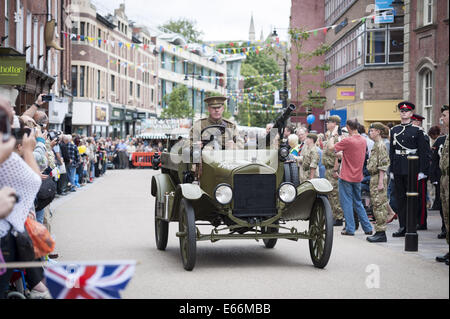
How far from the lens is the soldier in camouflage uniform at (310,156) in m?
14.6

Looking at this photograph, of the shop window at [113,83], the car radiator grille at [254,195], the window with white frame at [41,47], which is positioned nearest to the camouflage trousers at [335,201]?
the car radiator grille at [254,195]

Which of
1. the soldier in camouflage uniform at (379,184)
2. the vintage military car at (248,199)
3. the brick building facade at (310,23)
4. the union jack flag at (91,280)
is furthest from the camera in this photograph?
the brick building facade at (310,23)

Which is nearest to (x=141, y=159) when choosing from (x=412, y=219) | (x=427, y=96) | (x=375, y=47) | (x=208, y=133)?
(x=375, y=47)

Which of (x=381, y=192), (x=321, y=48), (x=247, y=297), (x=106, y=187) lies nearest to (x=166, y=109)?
(x=321, y=48)

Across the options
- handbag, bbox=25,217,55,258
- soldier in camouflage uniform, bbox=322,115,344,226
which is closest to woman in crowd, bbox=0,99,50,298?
handbag, bbox=25,217,55,258

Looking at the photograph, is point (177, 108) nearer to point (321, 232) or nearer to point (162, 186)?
point (162, 186)

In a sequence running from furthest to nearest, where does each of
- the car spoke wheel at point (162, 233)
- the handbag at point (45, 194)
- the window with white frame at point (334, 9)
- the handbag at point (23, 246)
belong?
the window with white frame at point (334, 9)
the car spoke wheel at point (162, 233)
the handbag at point (45, 194)
the handbag at point (23, 246)

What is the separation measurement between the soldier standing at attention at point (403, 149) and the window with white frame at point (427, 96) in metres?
12.1

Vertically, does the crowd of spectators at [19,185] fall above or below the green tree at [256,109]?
below

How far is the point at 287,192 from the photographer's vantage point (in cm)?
883

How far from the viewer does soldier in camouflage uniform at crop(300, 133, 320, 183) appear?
14.6 meters

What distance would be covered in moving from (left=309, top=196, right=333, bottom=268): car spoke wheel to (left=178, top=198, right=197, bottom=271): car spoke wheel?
4.95ft

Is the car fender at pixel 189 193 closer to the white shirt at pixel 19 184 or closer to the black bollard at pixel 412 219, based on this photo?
the black bollard at pixel 412 219
